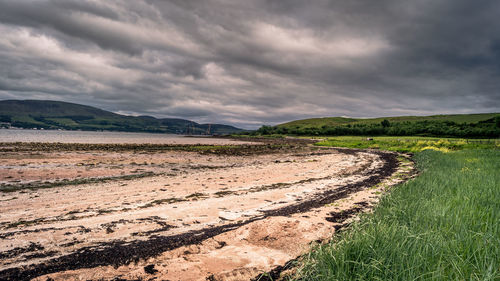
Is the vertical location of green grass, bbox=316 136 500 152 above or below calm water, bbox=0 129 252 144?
above

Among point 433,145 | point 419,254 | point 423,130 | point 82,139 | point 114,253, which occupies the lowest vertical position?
point 82,139

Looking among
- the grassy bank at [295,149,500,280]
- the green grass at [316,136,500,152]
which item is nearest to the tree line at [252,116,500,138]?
the green grass at [316,136,500,152]

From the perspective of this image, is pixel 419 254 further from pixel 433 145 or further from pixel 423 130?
pixel 423 130

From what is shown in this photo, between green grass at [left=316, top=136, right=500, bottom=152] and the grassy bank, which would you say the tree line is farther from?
the grassy bank

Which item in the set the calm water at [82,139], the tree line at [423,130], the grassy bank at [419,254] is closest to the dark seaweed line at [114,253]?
the grassy bank at [419,254]

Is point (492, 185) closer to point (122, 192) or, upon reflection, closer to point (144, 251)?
point (144, 251)

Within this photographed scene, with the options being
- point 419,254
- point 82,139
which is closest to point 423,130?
point 419,254

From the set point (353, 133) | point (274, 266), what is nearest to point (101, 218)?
point (274, 266)

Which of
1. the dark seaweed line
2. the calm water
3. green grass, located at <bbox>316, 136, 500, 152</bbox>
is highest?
green grass, located at <bbox>316, 136, 500, 152</bbox>

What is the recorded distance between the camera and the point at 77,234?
6.73 metres

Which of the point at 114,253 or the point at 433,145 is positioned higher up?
the point at 433,145

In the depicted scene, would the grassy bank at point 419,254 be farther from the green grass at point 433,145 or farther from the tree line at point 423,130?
the tree line at point 423,130

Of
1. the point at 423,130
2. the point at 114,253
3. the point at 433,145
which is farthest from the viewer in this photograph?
the point at 423,130

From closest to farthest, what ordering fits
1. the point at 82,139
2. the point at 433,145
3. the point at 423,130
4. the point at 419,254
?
the point at 419,254 → the point at 433,145 → the point at 82,139 → the point at 423,130
